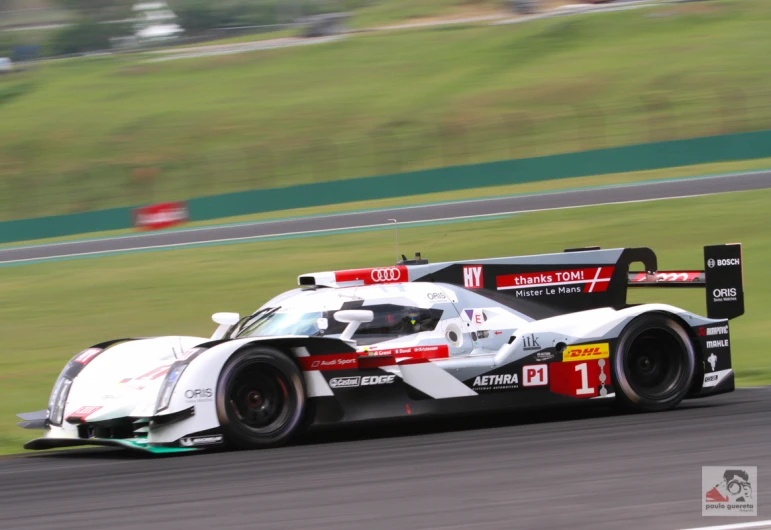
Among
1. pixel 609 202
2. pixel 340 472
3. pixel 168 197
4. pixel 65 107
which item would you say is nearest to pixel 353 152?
pixel 168 197

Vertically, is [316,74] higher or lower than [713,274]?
higher

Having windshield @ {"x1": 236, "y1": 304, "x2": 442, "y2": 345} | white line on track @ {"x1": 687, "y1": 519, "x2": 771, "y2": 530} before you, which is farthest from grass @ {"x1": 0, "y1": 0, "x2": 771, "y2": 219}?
white line on track @ {"x1": 687, "y1": 519, "x2": 771, "y2": 530}

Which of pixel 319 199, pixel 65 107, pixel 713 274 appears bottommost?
pixel 713 274

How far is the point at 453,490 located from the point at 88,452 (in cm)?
334

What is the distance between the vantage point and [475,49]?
1941 inches

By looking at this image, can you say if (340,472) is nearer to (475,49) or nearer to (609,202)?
(609,202)

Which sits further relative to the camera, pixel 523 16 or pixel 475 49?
pixel 523 16

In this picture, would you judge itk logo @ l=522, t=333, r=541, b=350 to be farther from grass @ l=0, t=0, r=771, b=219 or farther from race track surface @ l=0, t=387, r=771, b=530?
grass @ l=0, t=0, r=771, b=219

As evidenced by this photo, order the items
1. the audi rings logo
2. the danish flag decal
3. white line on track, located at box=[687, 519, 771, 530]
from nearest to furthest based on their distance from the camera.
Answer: white line on track, located at box=[687, 519, 771, 530] < the audi rings logo < the danish flag decal

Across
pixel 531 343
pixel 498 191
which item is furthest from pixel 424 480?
→ pixel 498 191

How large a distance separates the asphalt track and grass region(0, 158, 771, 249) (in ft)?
2.65

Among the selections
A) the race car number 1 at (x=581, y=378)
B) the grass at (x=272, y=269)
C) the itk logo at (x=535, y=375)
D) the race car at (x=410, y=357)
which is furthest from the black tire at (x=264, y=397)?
the grass at (x=272, y=269)

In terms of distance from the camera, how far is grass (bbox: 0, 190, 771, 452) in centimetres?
1377

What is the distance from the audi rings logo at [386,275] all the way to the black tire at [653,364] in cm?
175
